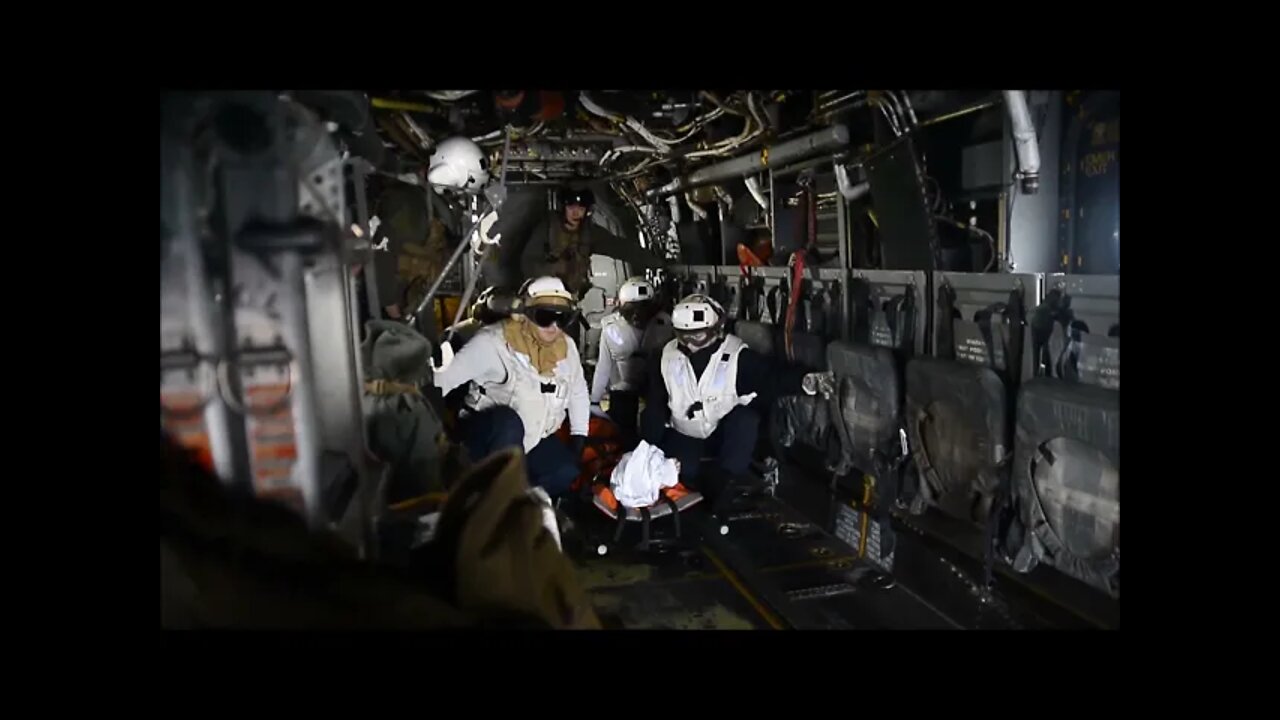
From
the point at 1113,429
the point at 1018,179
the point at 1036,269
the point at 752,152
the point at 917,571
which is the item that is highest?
the point at 752,152

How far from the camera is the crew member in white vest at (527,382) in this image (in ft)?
17.3

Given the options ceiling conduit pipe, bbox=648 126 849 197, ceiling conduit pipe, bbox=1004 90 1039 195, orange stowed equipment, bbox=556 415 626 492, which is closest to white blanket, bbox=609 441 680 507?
orange stowed equipment, bbox=556 415 626 492

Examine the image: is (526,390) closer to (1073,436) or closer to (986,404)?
(986,404)

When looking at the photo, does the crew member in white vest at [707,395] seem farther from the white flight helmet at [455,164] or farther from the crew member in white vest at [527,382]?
the white flight helmet at [455,164]

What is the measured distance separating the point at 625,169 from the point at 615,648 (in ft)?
21.5

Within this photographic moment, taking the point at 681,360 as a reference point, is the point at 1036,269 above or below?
above

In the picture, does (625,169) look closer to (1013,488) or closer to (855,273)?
(855,273)

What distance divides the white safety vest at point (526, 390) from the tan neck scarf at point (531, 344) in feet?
0.09

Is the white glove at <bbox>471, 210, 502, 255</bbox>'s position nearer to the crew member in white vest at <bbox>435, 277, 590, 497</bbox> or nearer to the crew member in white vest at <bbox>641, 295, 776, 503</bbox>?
the crew member in white vest at <bbox>435, 277, 590, 497</bbox>

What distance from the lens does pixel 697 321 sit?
5.84 metres

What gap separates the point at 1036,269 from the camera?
14.4ft

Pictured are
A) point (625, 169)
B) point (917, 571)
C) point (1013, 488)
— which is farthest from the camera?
point (625, 169)

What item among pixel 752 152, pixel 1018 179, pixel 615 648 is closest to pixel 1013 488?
pixel 1018 179

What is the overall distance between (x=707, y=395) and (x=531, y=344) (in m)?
1.22
